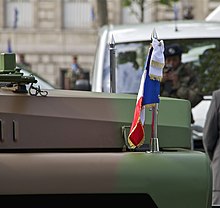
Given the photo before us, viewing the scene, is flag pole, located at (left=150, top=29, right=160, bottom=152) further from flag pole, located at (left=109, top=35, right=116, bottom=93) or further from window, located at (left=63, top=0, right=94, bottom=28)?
window, located at (left=63, top=0, right=94, bottom=28)

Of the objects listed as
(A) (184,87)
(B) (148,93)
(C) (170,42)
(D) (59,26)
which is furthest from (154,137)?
(D) (59,26)

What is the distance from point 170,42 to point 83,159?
483 centimetres

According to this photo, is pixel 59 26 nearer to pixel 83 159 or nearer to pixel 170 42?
pixel 170 42

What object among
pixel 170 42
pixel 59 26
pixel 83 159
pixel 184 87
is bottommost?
pixel 59 26

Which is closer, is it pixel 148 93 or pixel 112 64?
pixel 148 93

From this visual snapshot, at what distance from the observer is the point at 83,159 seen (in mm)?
3658

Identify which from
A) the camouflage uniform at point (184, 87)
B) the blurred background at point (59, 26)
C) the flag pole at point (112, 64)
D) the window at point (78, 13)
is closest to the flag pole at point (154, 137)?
the flag pole at point (112, 64)

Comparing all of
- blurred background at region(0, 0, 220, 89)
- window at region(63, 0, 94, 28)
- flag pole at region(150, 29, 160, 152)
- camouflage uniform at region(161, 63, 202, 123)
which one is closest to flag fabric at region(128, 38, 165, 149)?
flag pole at region(150, 29, 160, 152)

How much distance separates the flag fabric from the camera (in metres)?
3.79

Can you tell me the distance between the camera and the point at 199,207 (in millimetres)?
3705

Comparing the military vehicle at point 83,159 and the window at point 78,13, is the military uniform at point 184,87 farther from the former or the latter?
the window at point 78,13

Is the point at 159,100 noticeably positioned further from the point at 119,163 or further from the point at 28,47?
the point at 28,47

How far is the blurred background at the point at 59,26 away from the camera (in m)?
34.2

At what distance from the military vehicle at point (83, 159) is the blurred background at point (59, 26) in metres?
29.7
